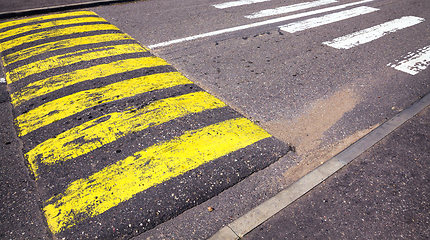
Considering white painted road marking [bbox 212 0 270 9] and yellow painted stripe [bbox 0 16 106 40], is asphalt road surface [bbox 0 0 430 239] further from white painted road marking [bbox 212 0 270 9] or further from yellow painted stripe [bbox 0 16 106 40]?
white painted road marking [bbox 212 0 270 9]

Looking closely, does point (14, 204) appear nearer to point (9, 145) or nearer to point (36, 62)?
point (9, 145)

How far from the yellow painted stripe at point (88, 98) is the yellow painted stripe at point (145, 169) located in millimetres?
1220

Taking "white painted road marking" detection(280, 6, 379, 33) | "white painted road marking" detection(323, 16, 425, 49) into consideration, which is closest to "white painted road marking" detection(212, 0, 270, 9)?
"white painted road marking" detection(280, 6, 379, 33)

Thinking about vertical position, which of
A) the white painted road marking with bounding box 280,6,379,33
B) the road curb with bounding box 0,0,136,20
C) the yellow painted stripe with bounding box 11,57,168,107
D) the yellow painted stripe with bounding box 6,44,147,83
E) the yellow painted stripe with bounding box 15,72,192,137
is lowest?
the yellow painted stripe with bounding box 15,72,192,137

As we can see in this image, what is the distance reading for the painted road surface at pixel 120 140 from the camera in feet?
8.39

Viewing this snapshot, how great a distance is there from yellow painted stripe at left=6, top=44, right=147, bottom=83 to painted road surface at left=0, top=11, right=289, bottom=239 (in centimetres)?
2

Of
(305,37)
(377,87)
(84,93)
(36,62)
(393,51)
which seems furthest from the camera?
(305,37)

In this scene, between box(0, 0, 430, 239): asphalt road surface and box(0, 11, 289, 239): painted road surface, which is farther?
box(0, 0, 430, 239): asphalt road surface

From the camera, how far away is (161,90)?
4.20 meters

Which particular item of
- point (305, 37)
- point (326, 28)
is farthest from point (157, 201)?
point (326, 28)

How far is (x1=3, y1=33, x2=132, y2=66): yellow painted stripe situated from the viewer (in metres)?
5.02

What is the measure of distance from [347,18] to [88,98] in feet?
22.4

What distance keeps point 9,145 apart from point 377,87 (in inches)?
206

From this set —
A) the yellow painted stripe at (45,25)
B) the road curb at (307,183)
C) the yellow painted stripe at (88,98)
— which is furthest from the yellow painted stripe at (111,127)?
the yellow painted stripe at (45,25)
